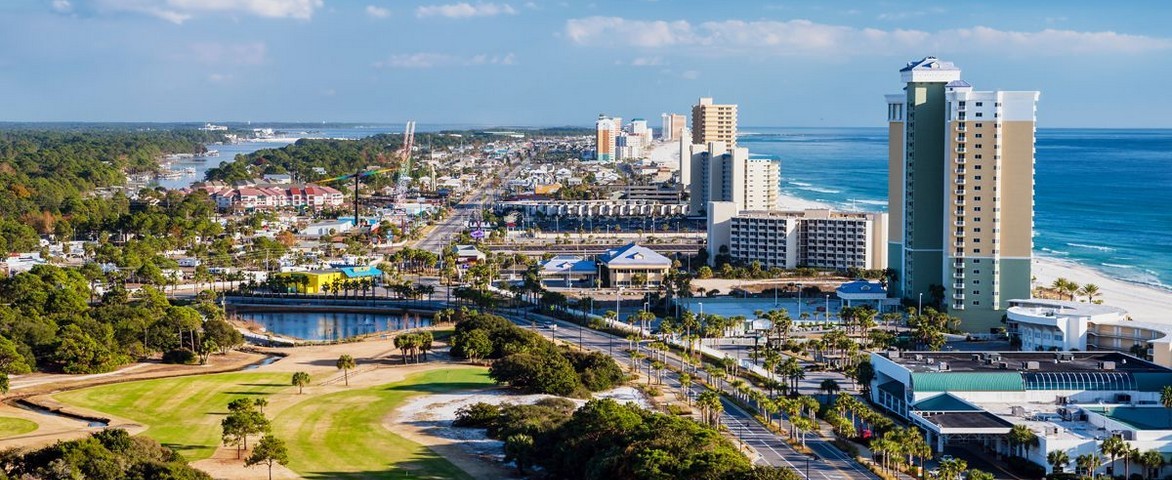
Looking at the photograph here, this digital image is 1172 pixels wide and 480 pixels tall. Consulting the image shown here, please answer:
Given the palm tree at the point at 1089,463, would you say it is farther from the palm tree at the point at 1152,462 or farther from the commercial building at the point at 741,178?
the commercial building at the point at 741,178

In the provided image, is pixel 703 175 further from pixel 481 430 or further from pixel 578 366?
pixel 481 430

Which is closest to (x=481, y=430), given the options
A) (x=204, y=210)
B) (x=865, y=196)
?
(x=204, y=210)

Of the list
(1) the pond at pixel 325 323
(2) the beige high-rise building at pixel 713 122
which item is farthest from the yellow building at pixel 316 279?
(2) the beige high-rise building at pixel 713 122

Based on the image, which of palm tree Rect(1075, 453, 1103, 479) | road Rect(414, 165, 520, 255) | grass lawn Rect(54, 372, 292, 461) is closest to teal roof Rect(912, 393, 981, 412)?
palm tree Rect(1075, 453, 1103, 479)

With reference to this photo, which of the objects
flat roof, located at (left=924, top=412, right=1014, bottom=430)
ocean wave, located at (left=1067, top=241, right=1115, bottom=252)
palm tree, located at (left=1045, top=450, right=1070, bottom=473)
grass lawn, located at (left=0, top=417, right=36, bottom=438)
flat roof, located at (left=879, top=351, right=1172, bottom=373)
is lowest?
grass lawn, located at (left=0, top=417, right=36, bottom=438)

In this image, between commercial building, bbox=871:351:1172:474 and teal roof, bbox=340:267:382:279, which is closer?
commercial building, bbox=871:351:1172:474

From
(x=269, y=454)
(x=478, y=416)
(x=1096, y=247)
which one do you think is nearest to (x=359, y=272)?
(x=478, y=416)

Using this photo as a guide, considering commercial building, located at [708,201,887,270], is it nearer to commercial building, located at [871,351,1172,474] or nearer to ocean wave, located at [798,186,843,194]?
commercial building, located at [871,351,1172,474]

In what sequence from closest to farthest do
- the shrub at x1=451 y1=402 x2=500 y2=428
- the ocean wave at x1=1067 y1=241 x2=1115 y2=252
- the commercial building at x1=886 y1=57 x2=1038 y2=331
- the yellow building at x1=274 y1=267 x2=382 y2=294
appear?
the shrub at x1=451 y1=402 x2=500 y2=428 → the commercial building at x1=886 y1=57 x2=1038 y2=331 → the yellow building at x1=274 y1=267 x2=382 y2=294 → the ocean wave at x1=1067 y1=241 x2=1115 y2=252
